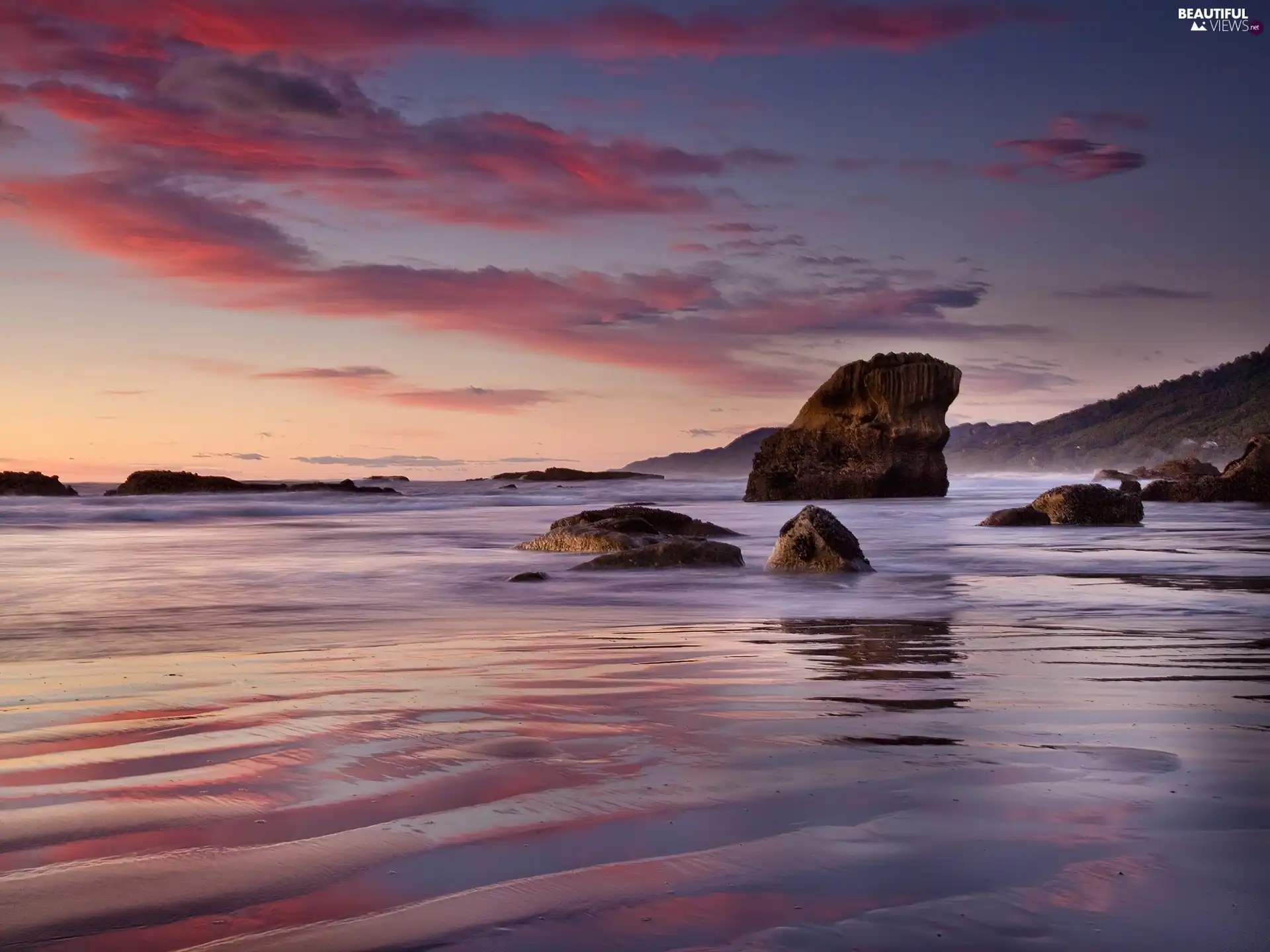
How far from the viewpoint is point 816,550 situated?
938 cm

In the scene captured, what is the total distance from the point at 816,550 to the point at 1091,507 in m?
9.64

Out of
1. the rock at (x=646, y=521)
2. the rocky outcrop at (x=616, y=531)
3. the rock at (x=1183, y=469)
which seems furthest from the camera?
the rock at (x=1183, y=469)

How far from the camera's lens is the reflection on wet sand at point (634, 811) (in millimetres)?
1725

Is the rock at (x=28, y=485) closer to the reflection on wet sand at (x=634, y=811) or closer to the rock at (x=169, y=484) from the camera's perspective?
the rock at (x=169, y=484)

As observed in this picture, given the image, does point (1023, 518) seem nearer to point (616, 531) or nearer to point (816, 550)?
point (616, 531)

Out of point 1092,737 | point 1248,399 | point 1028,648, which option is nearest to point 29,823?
point 1092,737

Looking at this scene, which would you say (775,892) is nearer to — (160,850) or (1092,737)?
(160,850)

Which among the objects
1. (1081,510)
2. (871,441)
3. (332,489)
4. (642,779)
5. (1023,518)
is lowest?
(642,779)

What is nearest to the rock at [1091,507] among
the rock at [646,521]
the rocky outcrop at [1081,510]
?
the rocky outcrop at [1081,510]

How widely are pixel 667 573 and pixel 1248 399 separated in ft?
476

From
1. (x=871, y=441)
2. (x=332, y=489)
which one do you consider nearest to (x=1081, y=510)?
(x=871, y=441)

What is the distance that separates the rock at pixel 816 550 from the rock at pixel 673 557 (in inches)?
23.0

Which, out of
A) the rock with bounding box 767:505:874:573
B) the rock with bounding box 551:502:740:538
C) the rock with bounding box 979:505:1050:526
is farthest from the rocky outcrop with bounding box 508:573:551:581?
the rock with bounding box 979:505:1050:526

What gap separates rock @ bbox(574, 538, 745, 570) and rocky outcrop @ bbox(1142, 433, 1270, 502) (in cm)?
1940
